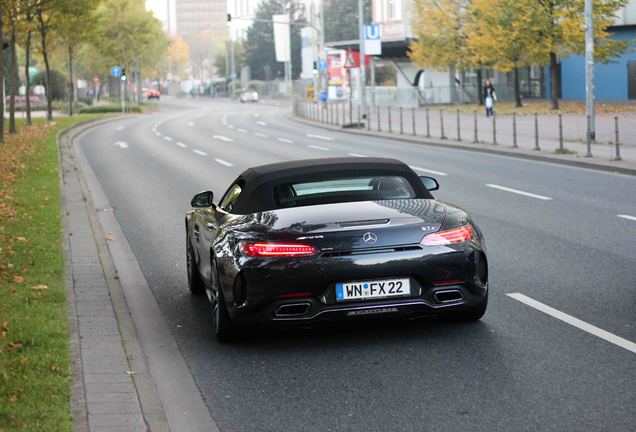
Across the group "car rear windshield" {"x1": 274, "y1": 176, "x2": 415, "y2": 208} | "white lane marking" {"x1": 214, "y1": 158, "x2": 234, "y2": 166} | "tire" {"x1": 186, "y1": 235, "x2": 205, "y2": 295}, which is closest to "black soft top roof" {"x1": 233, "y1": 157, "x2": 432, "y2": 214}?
"car rear windshield" {"x1": 274, "y1": 176, "x2": 415, "y2": 208}

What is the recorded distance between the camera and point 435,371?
7.06 m

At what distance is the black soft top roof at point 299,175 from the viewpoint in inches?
331

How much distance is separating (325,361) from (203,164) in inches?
850

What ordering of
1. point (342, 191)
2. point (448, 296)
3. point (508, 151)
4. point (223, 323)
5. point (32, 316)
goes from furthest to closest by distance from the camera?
point (508, 151)
point (342, 191)
point (32, 316)
point (223, 323)
point (448, 296)

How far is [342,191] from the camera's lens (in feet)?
28.2

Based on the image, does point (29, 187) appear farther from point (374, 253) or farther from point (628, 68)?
point (628, 68)

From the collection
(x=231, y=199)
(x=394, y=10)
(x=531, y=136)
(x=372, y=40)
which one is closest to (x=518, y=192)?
(x=231, y=199)

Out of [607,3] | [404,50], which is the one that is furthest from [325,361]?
[404,50]

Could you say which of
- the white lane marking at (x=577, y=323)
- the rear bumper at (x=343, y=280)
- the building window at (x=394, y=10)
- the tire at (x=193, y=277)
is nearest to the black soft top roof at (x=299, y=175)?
the rear bumper at (x=343, y=280)

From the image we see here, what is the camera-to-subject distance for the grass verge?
590 centimetres

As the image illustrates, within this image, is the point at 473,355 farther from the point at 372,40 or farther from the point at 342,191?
the point at 372,40

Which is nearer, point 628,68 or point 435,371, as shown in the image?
point 435,371

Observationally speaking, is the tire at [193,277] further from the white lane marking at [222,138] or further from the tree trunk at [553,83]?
the tree trunk at [553,83]

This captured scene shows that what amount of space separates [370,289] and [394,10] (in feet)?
247
